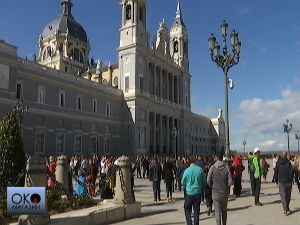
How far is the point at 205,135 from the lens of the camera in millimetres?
80000

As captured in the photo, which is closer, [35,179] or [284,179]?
[35,179]

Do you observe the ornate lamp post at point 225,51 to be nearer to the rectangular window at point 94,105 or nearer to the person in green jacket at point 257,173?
the person in green jacket at point 257,173

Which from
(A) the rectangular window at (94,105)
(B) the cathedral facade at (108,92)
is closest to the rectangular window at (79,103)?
(B) the cathedral facade at (108,92)

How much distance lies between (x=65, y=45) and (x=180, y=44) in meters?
20.2

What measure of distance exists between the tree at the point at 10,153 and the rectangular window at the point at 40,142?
83.2ft

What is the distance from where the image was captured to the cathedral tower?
63528 millimetres

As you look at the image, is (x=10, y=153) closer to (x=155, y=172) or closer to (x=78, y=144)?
(x=155, y=172)

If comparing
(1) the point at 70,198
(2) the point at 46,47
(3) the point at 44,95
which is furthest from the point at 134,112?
(1) the point at 70,198

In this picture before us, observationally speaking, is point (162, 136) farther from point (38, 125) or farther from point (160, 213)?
point (160, 213)

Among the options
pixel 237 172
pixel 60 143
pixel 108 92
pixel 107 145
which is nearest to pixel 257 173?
pixel 237 172

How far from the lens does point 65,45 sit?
2579 inches

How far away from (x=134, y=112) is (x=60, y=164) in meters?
33.5

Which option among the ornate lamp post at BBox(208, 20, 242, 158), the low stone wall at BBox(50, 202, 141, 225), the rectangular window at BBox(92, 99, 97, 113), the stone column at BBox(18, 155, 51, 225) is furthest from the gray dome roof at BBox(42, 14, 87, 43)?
the stone column at BBox(18, 155, 51, 225)

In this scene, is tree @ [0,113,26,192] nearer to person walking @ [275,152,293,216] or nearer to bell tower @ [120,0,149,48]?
person walking @ [275,152,293,216]
